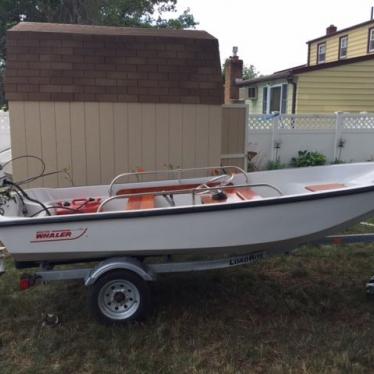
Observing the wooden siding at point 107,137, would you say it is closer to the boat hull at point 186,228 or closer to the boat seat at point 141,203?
Result: the boat seat at point 141,203

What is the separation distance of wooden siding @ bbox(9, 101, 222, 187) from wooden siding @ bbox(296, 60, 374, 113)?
32.1 feet

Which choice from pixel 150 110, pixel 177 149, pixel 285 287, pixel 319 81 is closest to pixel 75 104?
pixel 150 110

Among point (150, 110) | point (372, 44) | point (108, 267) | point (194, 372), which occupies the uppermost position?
point (372, 44)

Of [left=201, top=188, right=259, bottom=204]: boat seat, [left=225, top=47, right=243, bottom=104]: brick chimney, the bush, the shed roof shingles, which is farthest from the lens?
[left=225, top=47, right=243, bottom=104]: brick chimney

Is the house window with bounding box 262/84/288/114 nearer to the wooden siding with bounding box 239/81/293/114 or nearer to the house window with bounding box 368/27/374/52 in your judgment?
the wooden siding with bounding box 239/81/293/114

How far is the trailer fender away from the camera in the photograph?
3527mm

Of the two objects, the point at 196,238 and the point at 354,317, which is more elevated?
the point at 196,238

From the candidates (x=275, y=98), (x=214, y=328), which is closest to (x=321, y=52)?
(x=275, y=98)

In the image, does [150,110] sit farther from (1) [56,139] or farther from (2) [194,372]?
(2) [194,372]

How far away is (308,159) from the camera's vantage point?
1083 centimetres

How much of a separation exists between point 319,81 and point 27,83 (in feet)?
37.5

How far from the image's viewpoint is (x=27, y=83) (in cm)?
570

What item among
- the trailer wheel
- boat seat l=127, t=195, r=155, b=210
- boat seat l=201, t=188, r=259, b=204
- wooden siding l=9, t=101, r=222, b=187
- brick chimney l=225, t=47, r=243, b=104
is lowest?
the trailer wheel

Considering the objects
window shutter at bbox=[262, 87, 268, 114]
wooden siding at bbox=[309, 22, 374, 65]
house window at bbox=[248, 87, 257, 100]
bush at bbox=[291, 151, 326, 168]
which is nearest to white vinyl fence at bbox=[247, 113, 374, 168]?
bush at bbox=[291, 151, 326, 168]
